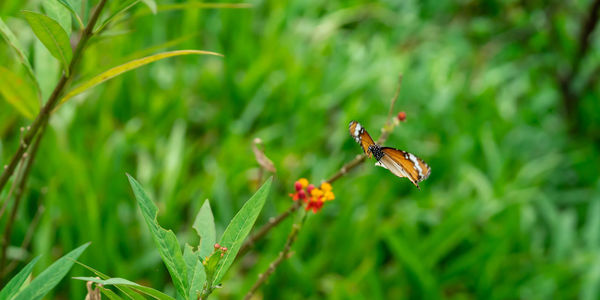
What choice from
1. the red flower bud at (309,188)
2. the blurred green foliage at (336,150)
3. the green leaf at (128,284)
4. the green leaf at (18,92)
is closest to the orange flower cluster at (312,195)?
the red flower bud at (309,188)

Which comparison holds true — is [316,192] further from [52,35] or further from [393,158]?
[52,35]

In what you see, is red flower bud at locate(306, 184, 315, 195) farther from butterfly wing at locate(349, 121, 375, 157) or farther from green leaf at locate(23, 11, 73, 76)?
green leaf at locate(23, 11, 73, 76)

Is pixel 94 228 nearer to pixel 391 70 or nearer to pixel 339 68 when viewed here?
pixel 339 68

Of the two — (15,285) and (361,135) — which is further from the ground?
(361,135)

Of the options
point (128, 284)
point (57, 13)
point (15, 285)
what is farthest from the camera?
point (57, 13)

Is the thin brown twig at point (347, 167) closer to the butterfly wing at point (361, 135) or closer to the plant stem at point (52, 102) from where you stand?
the butterfly wing at point (361, 135)

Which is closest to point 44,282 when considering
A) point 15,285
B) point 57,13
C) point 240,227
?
point 15,285
